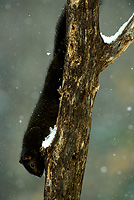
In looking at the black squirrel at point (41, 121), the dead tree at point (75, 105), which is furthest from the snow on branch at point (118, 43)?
the black squirrel at point (41, 121)

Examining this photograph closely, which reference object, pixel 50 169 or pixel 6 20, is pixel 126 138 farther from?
pixel 50 169

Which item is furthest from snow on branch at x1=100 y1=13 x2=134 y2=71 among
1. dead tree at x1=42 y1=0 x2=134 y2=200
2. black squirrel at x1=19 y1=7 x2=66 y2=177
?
black squirrel at x1=19 y1=7 x2=66 y2=177

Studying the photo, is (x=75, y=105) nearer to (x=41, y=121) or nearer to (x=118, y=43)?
(x=118, y=43)

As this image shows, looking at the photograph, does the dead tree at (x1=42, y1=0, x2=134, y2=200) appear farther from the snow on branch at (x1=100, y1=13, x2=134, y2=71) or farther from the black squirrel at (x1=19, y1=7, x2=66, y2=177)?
the black squirrel at (x1=19, y1=7, x2=66, y2=177)

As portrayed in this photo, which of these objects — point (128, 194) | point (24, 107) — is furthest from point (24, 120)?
point (128, 194)

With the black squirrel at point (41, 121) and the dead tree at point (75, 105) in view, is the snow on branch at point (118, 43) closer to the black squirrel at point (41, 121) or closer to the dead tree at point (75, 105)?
the dead tree at point (75, 105)

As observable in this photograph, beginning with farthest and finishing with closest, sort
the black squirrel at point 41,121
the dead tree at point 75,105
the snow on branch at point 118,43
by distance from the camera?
the black squirrel at point 41,121, the snow on branch at point 118,43, the dead tree at point 75,105

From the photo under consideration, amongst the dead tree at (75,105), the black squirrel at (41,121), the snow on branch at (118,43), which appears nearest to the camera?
the dead tree at (75,105)

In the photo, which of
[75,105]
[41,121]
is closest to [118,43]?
[75,105]
